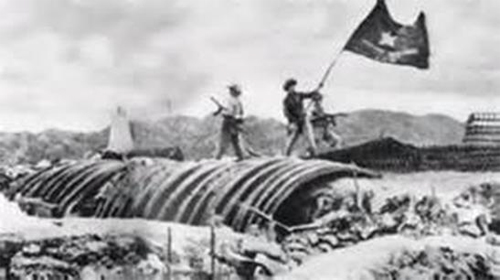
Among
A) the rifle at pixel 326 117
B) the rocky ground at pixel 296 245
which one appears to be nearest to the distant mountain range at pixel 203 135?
the rifle at pixel 326 117

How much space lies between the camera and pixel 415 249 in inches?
310

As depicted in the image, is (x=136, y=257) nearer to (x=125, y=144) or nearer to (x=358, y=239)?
(x=358, y=239)

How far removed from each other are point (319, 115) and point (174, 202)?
210 cm

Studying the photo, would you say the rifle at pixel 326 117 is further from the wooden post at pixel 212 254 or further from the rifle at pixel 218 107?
the wooden post at pixel 212 254

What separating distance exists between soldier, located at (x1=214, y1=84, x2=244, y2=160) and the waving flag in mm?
935

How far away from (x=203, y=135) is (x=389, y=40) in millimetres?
3753

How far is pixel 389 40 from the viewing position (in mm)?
9336

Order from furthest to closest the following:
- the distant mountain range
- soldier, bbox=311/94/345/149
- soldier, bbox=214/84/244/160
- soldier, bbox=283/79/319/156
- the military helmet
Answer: the distant mountain range, soldier, bbox=311/94/345/149, soldier, bbox=283/79/319/156, soldier, bbox=214/84/244/160, the military helmet

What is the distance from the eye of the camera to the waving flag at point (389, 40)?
905 cm

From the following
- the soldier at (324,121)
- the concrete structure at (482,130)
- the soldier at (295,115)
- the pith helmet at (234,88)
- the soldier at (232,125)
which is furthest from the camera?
the concrete structure at (482,130)

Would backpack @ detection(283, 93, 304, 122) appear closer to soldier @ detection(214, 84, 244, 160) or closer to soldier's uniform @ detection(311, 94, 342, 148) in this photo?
soldier's uniform @ detection(311, 94, 342, 148)

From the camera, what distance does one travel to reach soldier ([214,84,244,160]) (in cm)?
917

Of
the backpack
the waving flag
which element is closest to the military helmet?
the backpack

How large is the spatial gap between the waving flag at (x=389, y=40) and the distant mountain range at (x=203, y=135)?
3.11 m
